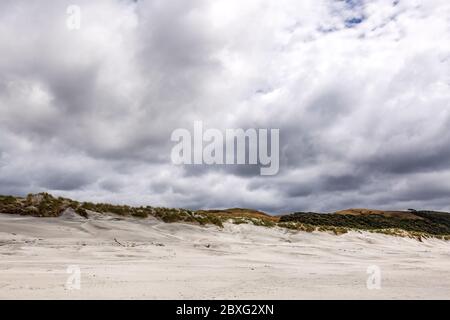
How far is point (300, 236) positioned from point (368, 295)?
15257 millimetres

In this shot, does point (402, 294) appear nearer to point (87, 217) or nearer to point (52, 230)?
point (52, 230)

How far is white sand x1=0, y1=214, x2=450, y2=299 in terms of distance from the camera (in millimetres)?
6113

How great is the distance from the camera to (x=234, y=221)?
70.0 ft

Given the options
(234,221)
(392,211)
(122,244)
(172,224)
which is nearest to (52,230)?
(122,244)

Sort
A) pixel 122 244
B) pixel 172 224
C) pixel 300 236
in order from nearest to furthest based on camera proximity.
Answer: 1. pixel 122 244
2. pixel 172 224
3. pixel 300 236

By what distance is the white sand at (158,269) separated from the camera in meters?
6.11

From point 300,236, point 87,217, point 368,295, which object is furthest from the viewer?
point 300,236

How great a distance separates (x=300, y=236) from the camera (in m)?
21.1

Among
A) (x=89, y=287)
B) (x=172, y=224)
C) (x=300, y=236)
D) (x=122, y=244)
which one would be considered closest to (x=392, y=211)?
(x=300, y=236)

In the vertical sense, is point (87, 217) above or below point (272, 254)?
above

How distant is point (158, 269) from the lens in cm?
860

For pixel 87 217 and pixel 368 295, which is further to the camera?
pixel 87 217
